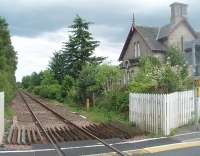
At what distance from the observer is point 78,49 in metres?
51.6

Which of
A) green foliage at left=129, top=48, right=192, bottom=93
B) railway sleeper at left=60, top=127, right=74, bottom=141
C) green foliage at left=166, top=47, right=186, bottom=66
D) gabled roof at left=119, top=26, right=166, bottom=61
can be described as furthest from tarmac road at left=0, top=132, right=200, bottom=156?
gabled roof at left=119, top=26, right=166, bottom=61

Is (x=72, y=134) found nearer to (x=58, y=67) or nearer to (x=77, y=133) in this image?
(x=77, y=133)

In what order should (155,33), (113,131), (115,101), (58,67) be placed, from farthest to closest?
(58,67), (155,33), (115,101), (113,131)

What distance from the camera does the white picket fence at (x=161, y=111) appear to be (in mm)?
16844

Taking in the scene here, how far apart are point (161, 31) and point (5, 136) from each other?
1413 inches

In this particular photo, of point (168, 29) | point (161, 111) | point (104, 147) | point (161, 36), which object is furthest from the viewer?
point (161, 36)

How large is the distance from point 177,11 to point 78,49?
11615mm

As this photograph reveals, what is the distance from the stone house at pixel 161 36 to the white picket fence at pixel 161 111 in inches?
1073

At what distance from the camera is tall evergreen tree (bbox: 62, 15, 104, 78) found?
51094 mm

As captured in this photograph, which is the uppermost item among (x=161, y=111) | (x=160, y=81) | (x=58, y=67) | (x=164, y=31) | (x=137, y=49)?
(x=164, y=31)

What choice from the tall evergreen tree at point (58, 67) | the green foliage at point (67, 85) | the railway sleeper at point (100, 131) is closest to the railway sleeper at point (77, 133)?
the railway sleeper at point (100, 131)

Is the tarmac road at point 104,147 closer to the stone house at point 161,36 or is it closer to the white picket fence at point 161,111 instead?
the white picket fence at point 161,111

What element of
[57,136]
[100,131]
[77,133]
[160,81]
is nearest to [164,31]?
[160,81]

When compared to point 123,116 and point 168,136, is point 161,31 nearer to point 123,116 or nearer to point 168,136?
point 123,116
